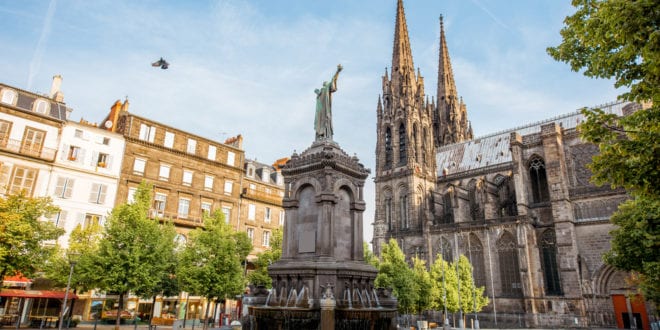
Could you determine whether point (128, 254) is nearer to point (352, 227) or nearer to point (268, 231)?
point (352, 227)

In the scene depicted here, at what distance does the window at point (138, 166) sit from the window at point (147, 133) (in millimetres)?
1887

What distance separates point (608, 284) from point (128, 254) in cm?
4019

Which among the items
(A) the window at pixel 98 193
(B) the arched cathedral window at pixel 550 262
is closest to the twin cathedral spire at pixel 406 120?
(B) the arched cathedral window at pixel 550 262

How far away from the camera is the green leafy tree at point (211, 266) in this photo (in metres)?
23.8

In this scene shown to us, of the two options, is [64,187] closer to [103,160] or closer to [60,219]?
[60,219]

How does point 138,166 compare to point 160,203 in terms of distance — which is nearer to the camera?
point 138,166

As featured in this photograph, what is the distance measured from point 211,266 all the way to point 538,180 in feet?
125

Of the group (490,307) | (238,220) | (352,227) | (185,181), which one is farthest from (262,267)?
(490,307)

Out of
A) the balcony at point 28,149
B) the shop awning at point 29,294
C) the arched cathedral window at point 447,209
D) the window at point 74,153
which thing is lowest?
the shop awning at point 29,294

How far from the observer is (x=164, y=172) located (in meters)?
35.0

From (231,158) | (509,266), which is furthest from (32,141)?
(509,266)

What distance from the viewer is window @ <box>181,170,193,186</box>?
3612cm

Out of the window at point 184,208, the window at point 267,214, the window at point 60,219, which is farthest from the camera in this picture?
the window at point 267,214

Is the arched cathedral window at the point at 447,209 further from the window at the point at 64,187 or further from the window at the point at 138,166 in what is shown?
the window at the point at 64,187
